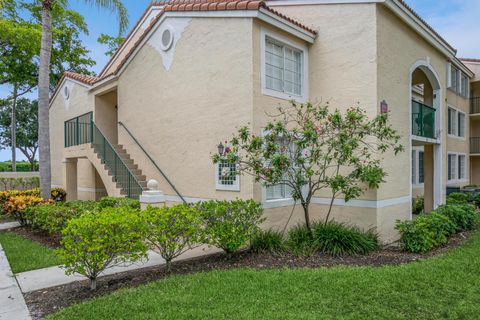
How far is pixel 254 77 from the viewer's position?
29.1 ft

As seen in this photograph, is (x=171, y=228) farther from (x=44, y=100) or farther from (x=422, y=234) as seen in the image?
(x=44, y=100)

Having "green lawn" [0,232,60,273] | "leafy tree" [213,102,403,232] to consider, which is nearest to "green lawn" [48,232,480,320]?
"leafy tree" [213,102,403,232]

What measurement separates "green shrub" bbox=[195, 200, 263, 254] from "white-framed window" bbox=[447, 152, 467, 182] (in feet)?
52.2

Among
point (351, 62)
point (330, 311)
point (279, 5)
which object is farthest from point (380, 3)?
point (330, 311)

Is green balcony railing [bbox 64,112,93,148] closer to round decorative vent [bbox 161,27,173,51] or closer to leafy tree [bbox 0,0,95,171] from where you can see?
round decorative vent [bbox 161,27,173,51]

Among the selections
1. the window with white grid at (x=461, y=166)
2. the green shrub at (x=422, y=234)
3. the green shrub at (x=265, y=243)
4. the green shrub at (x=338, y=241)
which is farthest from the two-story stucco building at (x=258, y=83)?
the window with white grid at (x=461, y=166)

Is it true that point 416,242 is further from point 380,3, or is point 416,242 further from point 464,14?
point 464,14

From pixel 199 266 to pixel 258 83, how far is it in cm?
486

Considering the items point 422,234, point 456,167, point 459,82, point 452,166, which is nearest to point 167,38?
point 422,234

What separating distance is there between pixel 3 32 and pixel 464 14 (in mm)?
24340

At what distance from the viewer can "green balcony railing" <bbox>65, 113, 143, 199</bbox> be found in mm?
11945

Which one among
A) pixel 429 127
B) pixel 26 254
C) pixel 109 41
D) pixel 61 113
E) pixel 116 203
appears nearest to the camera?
pixel 26 254

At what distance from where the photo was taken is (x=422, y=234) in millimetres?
8438

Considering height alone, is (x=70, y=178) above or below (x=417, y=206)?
above
